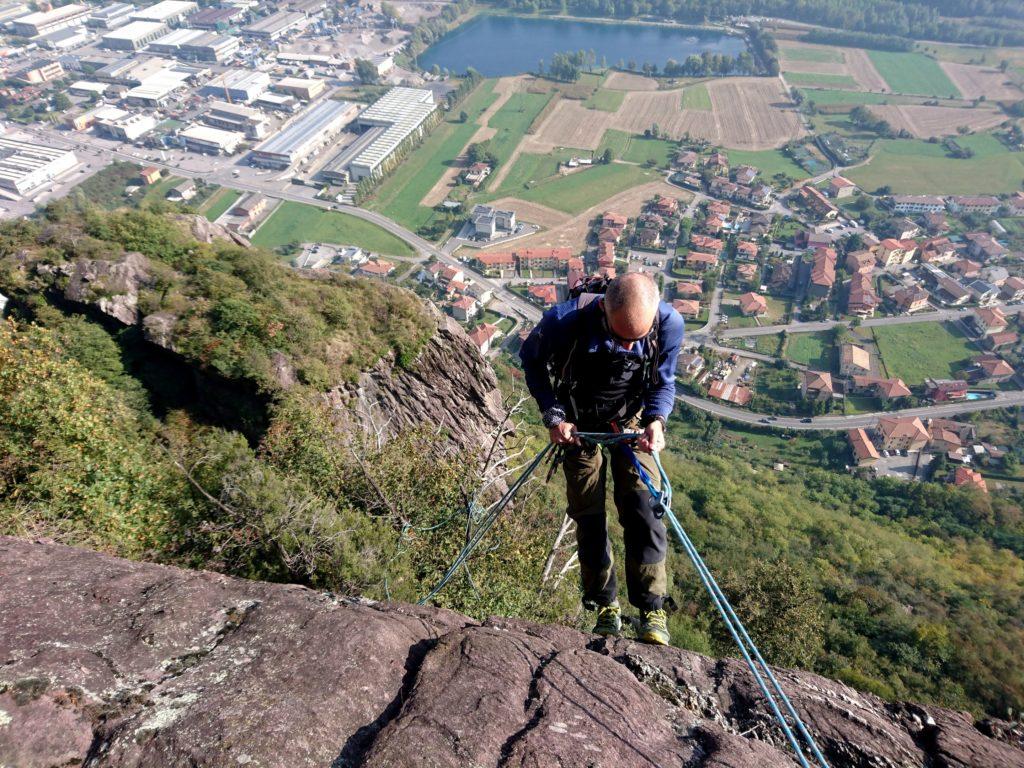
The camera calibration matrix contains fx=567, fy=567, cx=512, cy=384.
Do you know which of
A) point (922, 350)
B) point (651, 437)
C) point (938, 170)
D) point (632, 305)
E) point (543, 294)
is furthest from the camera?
point (938, 170)

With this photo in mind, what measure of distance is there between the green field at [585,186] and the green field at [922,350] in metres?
34.1

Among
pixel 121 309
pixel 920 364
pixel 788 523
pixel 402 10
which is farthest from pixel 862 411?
pixel 402 10

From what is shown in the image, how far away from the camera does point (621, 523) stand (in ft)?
19.2

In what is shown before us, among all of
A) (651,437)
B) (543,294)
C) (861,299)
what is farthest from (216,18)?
(651,437)

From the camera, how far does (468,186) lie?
71.2m

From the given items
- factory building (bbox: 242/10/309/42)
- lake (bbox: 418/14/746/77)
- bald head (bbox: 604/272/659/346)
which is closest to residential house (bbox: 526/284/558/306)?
bald head (bbox: 604/272/659/346)

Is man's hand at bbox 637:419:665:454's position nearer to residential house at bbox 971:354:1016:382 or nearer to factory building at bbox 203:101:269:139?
residential house at bbox 971:354:1016:382

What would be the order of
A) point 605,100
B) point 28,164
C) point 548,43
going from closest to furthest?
1. point 28,164
2. point 605,100
3. point 548,43

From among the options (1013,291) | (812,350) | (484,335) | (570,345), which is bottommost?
(812,350)

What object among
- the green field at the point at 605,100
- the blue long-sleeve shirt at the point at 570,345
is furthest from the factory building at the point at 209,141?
the blue long-sleeve shirt at the point at 570,345

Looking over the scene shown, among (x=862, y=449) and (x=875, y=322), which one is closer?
(x=862, y=449)

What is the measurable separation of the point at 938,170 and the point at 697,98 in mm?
36456

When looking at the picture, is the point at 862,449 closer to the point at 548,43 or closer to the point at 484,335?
the point at 484,335

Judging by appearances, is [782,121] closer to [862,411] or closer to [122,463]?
[862,411]
